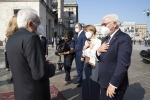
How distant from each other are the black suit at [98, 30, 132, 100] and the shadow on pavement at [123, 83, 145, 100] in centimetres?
219

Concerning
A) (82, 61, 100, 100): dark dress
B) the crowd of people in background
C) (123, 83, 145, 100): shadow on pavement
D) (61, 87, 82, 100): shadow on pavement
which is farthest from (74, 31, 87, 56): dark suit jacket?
the crowd of people in background

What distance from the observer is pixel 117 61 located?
2.27 meters

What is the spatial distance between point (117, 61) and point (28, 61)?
46.6 inches

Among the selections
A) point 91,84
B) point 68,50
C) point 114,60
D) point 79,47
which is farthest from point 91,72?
point 68,50

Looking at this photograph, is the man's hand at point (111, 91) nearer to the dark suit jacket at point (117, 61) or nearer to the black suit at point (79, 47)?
the dark suit jacket at point (117, 61)

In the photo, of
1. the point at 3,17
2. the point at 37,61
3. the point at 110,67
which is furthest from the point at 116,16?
the point at 3,17

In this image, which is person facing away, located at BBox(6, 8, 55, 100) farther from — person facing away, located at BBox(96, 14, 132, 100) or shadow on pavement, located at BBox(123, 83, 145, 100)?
shadow on pavement, located at BBox(123, 83, 145, 100)

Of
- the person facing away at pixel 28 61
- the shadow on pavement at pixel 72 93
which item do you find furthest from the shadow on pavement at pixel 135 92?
the person facing away at pixel 28 61

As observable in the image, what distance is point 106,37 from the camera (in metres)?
2.74

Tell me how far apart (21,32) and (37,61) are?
1.25 ft

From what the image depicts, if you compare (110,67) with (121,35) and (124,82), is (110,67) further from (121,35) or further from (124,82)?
(121,35)

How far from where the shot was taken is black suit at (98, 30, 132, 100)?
7.18 ft

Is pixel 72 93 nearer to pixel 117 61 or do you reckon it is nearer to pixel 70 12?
pixel 117 61

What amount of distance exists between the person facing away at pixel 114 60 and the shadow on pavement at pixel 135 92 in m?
2.15
